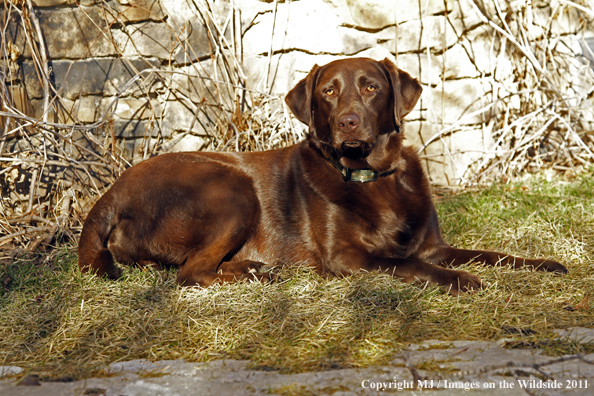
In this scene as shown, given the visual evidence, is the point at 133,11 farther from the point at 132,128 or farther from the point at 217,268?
the point at 217,268

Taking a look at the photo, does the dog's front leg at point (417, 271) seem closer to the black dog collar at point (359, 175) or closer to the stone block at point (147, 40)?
the black dog collar at point (359, 175)

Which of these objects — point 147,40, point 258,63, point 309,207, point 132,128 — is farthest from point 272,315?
point 147,40

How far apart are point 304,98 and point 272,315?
1359mm

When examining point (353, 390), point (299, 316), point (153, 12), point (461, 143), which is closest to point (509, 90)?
point (461, 143)

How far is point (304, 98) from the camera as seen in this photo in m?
3.04

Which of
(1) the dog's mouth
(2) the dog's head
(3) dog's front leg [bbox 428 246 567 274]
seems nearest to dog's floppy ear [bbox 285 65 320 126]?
(2) the dog's head

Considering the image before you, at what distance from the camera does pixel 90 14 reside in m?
4.00

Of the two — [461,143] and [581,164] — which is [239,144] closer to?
[461,143]

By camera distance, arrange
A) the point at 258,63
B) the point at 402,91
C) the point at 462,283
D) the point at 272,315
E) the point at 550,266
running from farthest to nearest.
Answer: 1. the point at 258,63
2. the point at 402,91
3. the point at 550,266
4. the point at 462,283
5. the point at 272,315

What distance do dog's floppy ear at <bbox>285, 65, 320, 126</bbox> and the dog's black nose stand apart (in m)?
0.43

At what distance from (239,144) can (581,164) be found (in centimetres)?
318

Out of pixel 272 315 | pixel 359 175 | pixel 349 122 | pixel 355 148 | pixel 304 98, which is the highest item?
pixel 304 98

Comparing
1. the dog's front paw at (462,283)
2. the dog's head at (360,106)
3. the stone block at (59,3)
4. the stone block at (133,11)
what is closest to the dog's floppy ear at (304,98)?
the dog's head at (360,106)

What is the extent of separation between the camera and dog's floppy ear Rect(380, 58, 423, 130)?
2.89 meters
